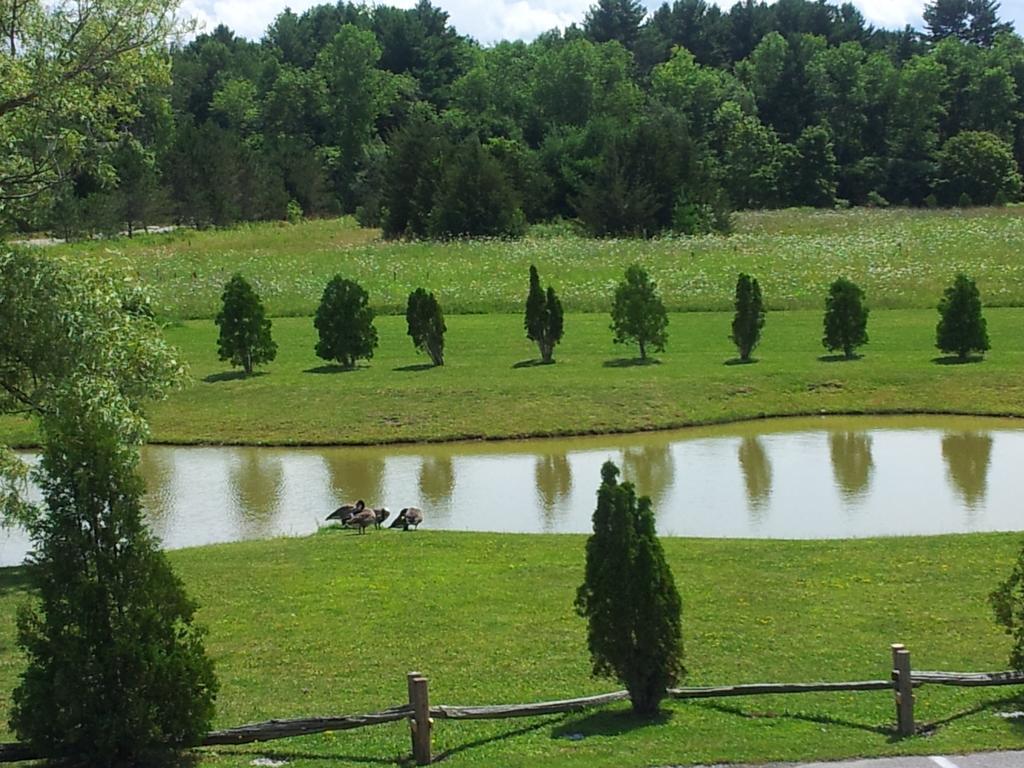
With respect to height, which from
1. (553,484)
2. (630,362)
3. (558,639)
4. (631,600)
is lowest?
(558,639)

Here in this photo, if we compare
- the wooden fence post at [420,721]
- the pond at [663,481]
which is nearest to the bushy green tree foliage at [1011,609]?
the wooden fence post at [420,721]

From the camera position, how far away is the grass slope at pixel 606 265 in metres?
42.2

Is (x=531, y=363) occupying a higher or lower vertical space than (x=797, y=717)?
higher

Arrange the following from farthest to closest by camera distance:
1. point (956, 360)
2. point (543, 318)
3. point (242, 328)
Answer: point (543, 318)
point (242, 328)
point (956, 360)

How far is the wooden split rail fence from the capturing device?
9.59 m

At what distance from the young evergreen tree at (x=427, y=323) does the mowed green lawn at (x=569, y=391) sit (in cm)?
60

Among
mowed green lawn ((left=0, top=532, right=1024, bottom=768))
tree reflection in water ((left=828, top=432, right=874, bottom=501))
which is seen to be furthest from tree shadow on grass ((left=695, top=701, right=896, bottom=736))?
tree reflection in water ((left=828, top=432, right=874, bottom=501))

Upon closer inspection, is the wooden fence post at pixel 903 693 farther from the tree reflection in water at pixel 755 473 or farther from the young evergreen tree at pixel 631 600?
the tree reflection in water at pixel 755 473

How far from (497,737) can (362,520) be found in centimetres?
893

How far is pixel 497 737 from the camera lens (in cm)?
1019

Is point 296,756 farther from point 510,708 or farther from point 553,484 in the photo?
point 553,484

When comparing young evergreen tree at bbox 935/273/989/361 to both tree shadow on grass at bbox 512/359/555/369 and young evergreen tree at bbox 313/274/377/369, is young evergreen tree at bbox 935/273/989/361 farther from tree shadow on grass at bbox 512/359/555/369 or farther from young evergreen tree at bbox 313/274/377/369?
young evergreen tree at bbox 313/274/377/369

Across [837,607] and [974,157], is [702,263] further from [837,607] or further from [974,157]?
[974,157]

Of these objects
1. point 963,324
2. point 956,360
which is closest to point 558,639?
point 956,360
